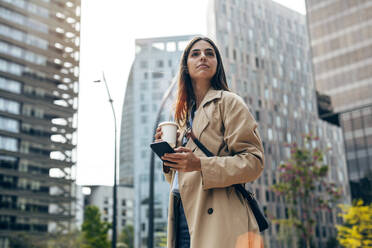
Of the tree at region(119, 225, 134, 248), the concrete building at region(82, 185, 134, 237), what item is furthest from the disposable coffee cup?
the concrete building at region(82, 185, 134, 237)

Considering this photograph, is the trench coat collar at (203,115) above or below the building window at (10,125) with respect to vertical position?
below

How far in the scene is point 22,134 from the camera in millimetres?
44906

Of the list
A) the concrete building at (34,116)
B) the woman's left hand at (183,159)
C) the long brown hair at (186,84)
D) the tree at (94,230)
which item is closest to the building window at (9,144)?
the concrete building at (34,116)

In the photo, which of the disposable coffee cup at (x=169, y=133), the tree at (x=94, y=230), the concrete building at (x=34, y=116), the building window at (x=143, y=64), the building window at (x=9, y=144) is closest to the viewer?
the disposable coffee cup at (x=169, y=133)

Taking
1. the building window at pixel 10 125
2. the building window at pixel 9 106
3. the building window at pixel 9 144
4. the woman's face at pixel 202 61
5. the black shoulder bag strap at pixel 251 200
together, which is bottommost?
the black shoulder bag strap at pixel 251 200

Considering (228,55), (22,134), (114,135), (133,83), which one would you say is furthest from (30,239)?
(133,83)

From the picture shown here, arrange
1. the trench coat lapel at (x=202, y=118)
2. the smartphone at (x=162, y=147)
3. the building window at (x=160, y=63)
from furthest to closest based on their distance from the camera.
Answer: the building window at (x=160, y=63) < the trench coat lapel at (x=202, y=118) < the smartphone at (x=162, y=147)

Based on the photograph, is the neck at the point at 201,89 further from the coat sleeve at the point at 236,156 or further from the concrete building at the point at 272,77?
the concrete building at the point at 272,77

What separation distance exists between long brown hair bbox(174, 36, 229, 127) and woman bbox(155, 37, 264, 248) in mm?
110

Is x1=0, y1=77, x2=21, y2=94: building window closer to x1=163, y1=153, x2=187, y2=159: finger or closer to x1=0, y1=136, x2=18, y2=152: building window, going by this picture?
x1=0, y1=136, x2=18, y2=152: building window

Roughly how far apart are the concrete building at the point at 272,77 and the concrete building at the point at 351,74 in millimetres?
10899

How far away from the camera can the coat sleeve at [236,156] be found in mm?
1780

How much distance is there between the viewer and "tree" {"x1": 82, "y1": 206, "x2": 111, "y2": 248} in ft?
157

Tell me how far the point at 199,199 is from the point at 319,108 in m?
48.4
